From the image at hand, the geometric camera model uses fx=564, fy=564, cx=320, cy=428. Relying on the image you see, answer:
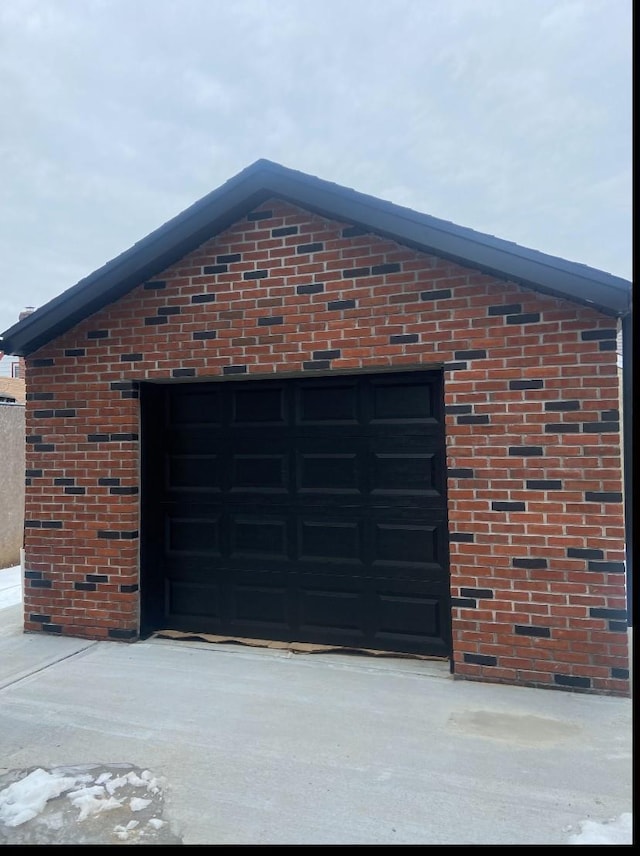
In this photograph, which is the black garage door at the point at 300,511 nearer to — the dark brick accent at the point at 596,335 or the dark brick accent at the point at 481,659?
the dark brick accent at the point at 481,659

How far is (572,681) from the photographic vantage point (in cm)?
386

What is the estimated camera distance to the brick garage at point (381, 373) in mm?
3898

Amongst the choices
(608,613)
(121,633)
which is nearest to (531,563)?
(608,613)

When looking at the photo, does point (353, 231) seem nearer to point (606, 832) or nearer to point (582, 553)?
point (582, 553)

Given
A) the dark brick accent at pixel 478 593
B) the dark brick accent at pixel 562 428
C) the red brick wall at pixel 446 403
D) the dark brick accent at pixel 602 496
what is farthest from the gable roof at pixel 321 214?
the dark brick accent at pixel 478 593

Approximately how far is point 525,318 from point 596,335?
49 cm

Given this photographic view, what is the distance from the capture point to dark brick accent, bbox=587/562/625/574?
382cm

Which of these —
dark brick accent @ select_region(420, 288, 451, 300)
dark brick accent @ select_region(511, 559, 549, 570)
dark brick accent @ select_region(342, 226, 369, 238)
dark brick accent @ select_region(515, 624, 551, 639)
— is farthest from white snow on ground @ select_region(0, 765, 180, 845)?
dark brick accent @ select_region(342, 226, 369, 238)

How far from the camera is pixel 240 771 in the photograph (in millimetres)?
2908

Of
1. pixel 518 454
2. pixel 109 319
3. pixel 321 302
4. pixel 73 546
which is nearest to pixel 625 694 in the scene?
pixel 518 454

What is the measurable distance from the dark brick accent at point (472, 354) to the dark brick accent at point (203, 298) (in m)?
2.12

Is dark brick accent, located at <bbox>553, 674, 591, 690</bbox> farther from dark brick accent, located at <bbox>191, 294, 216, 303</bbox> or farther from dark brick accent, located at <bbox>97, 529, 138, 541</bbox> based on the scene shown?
dark brick accent, located at <bbox>191, 294, 216, 303</bbox>

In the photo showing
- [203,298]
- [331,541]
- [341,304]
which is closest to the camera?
[341,304]

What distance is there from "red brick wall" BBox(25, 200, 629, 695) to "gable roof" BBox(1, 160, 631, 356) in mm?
119
